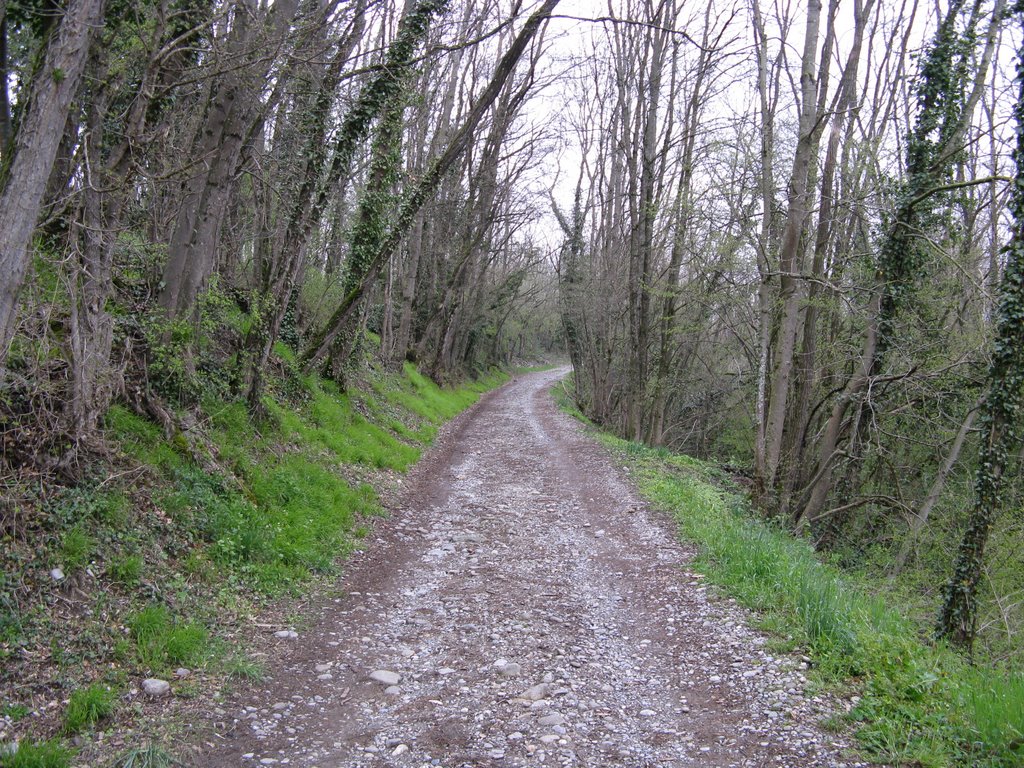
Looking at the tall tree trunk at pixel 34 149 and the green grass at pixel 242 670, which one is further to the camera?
the green grass at pixel 242 670

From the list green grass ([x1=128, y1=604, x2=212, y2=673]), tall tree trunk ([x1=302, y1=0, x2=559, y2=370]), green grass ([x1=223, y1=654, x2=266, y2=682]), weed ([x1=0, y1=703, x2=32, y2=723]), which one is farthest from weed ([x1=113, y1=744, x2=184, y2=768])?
tall tree trunk ([x1=302, y1=0, x2=559, y2=370])

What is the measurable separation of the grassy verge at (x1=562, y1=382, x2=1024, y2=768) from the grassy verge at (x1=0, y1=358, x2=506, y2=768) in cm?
412

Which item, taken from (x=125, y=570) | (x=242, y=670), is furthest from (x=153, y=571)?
(x=242, y=670)

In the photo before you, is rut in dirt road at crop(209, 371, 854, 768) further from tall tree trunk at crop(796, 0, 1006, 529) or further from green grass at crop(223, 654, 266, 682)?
tall tree trunk at crop(796, 0, 1006, 529)

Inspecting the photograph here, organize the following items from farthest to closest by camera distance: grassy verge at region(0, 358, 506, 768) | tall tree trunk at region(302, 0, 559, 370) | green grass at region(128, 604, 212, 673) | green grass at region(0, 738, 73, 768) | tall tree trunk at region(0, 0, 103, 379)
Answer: tall tree trunk at region(302, 0, 559, 370) → green grass at region(128, 604, 212, 673) → tall tree trunk at region(0, 0, 103, 379) → grassy verge at region(0, 358, 506, 768) → green grass at region(0, 738, 73, 768)

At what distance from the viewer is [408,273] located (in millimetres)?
22328

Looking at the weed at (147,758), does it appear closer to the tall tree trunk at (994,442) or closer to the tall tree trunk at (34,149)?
the tall tree trunk at (34,149)

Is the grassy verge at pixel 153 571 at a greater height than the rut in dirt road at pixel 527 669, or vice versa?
the grassy verge at pixel 153 571

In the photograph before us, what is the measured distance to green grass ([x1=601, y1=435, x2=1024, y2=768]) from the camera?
12.5 ft

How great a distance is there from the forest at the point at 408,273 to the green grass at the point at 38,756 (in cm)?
35

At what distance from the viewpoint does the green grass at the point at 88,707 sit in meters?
3.68

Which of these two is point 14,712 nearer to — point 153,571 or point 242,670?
point 242,670

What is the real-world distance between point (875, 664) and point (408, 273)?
19.5m

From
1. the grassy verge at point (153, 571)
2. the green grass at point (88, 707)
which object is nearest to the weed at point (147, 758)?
the grassy verge at point (153, 571)
